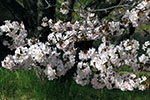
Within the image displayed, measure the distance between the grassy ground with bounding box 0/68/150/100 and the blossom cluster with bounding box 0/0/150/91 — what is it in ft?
1.82

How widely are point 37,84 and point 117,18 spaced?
1767 mm

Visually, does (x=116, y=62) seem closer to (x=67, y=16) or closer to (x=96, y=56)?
(x=96, y=56)

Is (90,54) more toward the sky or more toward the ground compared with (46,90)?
more toward the sky

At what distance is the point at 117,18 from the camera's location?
4145 mm

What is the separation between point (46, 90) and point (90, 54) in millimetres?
1038

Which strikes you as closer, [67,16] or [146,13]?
[146,13]

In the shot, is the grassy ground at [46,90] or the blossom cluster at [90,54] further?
the grassy ground at [46,90]

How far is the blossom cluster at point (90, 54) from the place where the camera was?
136 inches

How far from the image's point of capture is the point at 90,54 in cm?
390

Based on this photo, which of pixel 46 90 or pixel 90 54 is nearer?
pixel 90 54

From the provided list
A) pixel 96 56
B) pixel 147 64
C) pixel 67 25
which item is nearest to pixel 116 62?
pixel 96 56

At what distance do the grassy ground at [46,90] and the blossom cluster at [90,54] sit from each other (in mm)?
555

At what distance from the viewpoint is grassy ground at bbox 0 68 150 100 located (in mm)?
4371

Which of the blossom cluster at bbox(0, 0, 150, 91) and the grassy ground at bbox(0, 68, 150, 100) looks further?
the grassy ground at bbox(0, 68, 150, 100)
